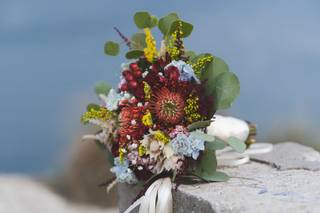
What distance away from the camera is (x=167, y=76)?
7.14 ft

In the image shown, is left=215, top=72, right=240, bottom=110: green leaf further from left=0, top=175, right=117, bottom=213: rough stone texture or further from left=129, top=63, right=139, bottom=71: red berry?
left=0, top=175, right=117, bottom=213: rough stone texture

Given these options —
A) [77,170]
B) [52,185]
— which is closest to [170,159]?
[77,170]

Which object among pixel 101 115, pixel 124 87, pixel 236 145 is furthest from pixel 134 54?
pixel 236 145

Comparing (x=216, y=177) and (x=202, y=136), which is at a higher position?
(x=202, y=136)

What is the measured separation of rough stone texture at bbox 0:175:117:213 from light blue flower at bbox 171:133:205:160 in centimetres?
340

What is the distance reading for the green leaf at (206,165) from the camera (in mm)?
2105

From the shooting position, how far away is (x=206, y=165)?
2.12m

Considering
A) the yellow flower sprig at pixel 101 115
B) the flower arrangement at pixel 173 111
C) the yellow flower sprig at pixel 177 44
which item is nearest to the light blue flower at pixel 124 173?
the flower arrangement at pixel 173 111

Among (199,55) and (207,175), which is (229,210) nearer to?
(207,175)

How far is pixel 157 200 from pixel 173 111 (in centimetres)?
32

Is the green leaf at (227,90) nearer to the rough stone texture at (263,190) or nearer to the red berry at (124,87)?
the rough stone texture at (263,190)

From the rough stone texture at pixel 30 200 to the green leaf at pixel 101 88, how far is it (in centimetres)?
277

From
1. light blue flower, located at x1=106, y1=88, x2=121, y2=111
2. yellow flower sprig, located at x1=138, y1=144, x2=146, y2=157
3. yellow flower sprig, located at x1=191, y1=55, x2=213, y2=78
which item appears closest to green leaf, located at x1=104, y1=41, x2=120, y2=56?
light blue flower, located at x1=106, y1=88, x2=121, y2=111

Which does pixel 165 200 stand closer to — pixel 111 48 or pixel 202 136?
pixel 202 136
